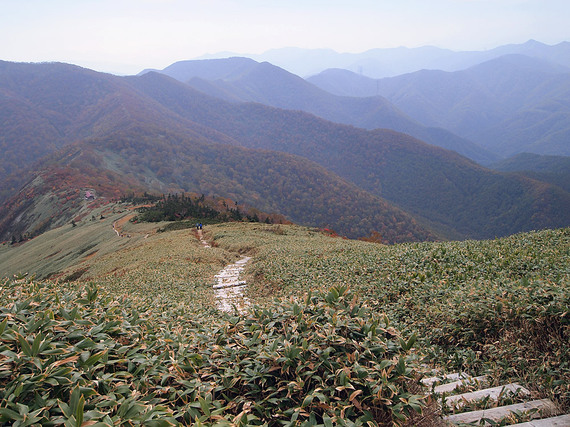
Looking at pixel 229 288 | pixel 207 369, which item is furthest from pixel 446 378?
pixel 229 288

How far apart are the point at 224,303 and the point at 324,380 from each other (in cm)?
899

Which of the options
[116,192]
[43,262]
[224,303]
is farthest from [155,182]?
[224,303]

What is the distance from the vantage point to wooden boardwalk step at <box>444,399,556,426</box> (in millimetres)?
3830

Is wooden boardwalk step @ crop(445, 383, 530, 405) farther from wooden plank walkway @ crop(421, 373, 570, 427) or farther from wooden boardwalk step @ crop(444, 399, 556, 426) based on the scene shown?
wooden boardwalk step @ crop(444, 399, 556, 426)

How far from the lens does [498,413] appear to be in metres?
3.90

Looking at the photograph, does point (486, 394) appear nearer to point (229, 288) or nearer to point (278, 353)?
point (278, 353)

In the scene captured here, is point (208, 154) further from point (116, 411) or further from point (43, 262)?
point (116, 411)

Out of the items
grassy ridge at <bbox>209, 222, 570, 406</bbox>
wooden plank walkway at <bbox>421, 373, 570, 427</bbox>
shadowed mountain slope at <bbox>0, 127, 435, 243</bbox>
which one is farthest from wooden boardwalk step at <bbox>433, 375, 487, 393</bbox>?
shadowed mountain slope at <bbox>0, 127, 435, 243</bbox>

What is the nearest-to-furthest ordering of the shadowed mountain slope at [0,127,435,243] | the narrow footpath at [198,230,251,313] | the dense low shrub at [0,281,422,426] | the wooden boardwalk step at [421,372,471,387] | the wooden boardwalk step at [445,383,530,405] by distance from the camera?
the dense low shrub at [0,281,422,426]
the wooden boardwalk step at [445,383,530,405]
the wooden boardwalk step at [421,372,471,387]
the narrow footpath at [198,230,251,313]
the shadowed mountain slope at [0,127,435,243]

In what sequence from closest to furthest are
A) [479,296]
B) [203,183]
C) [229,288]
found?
[479,296], [229,288], [203,183]

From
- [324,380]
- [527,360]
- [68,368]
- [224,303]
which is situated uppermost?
[68,368]

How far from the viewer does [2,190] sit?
155 metres

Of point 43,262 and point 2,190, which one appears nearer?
point 43,262

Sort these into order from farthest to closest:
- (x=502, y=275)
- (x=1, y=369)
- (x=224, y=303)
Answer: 1. (x=224, y=303)
2. (x=502, y=275)
3. (x=1, y=369)
